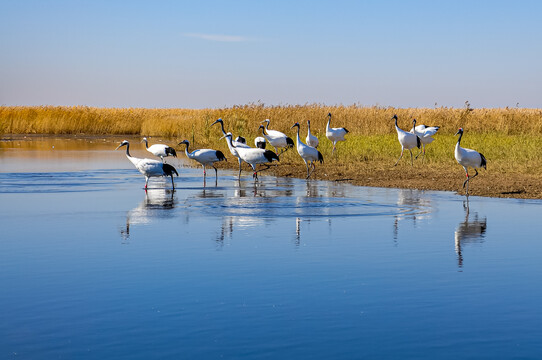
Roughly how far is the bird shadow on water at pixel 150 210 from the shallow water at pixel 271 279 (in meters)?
0.07

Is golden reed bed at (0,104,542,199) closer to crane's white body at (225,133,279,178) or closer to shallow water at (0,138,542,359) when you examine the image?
crane's white body at (225,133,279,178)

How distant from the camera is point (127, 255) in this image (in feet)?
32.2

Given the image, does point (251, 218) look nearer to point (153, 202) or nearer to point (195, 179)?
point (153, 202)

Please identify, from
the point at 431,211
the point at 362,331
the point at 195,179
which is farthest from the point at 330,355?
the point at 195,179

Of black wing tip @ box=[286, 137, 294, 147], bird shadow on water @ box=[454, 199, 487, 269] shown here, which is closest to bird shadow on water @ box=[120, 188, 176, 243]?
bird shadow on water @ box=[454, 199, 487, 269]

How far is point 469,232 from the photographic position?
1171cm

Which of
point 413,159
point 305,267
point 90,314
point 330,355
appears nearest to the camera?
point 330,355

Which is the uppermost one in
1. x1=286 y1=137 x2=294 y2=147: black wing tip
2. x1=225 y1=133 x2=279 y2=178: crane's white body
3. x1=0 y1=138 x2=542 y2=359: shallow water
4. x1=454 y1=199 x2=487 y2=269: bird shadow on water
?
x1=286 y1=137 x2=294 y2=147: black wing tip

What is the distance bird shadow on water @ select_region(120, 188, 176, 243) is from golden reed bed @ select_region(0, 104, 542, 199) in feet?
17.7

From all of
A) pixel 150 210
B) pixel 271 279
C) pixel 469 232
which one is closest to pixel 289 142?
pixel 150 210

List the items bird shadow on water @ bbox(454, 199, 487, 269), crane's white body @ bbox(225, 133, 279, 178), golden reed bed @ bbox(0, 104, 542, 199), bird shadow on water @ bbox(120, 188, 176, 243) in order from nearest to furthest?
bird shadow on water @ bbox(454, 199, 487, 269) < bird shadow on water @ bbox(120, 188, 176, 243) < golden reed bed @ bbox(0, 104, 542, 199) < crane's white body @ bbox(225, 133, 279, 178)

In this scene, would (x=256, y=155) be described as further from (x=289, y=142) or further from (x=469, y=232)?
(x=469, y=232)

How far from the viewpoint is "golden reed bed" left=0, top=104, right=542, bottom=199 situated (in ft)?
65.6

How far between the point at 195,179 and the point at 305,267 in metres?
12.8
